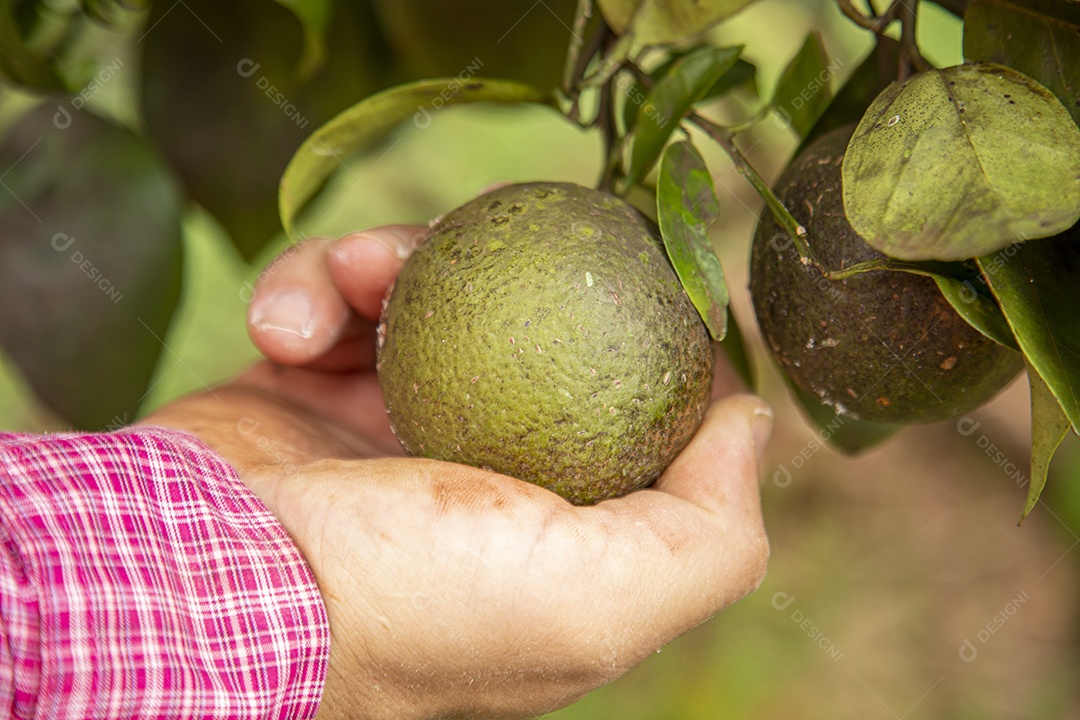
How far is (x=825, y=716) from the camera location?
193 centimetres

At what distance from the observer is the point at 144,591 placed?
60 cm

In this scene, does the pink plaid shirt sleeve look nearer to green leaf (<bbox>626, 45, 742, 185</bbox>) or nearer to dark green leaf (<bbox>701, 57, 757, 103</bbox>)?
green leaf (<bbox>626, 45, 742, 185</bbox>)

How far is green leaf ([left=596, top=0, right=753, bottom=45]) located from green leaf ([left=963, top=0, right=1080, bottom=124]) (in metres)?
0.18

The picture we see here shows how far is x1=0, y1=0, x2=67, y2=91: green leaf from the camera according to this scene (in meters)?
0.85

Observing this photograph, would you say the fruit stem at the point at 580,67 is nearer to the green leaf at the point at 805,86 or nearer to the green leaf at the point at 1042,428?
the green leaf at the point at 805,86

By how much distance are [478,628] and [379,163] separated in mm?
1561

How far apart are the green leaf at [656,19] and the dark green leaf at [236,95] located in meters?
0.41

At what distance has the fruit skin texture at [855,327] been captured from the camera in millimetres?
673

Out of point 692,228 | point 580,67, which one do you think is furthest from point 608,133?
point 692,228

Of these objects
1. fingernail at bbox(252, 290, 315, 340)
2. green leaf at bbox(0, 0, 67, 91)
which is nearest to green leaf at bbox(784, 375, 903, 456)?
fingernail at bbox(252, 290, 315, 340)

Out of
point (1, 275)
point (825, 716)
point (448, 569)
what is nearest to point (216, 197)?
point (1, 275)

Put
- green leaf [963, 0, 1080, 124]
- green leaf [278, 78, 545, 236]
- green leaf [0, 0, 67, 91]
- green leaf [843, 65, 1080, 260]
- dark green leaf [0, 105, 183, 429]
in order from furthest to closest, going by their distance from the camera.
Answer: dark green leaf [0, 105, 183, 429]
green leaf [0, 0, 67, 91]
green leaf [278, 78, 545, 236]
green leaf [963, 0, 1080, 124]
green leaf [843, 65, 1080, 260]

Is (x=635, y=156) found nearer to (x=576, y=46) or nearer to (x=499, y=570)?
(x=576, y=46)

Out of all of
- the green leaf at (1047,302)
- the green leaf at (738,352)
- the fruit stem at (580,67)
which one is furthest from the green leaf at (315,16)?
the green leaf at (1047,302)
